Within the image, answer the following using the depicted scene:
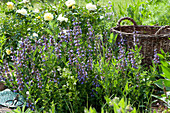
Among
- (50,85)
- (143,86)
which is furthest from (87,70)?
(143,86)

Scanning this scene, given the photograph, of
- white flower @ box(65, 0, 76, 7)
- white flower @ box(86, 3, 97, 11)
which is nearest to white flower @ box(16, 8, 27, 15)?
white flower @ box(65, 0, 76, 7)

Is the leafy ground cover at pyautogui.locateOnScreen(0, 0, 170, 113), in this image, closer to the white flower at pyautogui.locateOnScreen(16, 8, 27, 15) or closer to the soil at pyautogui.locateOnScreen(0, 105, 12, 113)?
the white flower at pyautogui.locateOnScreen(16, 8, 27, 15)

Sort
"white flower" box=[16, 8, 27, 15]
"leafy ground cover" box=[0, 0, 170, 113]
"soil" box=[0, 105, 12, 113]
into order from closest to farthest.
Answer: "leafy ground cover" box=[0, 0, 170, 113]
"soil" box=[0, 105, 12, 113]
"white flower" box=[16, 8, 27, 15]

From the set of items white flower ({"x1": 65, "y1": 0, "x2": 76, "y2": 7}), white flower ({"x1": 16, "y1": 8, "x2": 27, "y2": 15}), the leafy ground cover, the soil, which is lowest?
the soil

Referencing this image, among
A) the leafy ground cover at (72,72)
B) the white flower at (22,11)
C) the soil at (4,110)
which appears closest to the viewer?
the leafy ground cover at (72,72)

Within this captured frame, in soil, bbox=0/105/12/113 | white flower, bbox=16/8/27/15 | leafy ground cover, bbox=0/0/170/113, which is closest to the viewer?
leafy ground cover, bbox=0/0/170/113

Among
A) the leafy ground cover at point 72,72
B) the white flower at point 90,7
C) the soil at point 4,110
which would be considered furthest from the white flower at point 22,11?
the soil at point 4,110

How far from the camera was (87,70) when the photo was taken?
2340 mm

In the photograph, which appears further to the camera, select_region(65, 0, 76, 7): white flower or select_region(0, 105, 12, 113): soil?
select_region(65, 0, 76, 7): white flower

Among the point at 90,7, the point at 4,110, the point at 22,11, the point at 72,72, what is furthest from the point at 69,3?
the point at 4,110

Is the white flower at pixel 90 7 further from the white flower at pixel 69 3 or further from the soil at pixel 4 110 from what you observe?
the soil at pixel 4 110

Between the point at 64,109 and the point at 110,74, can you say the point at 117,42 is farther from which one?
the point at 64,109

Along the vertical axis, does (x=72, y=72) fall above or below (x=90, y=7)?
below

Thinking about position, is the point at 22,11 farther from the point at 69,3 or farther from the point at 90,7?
the point at 90,7
